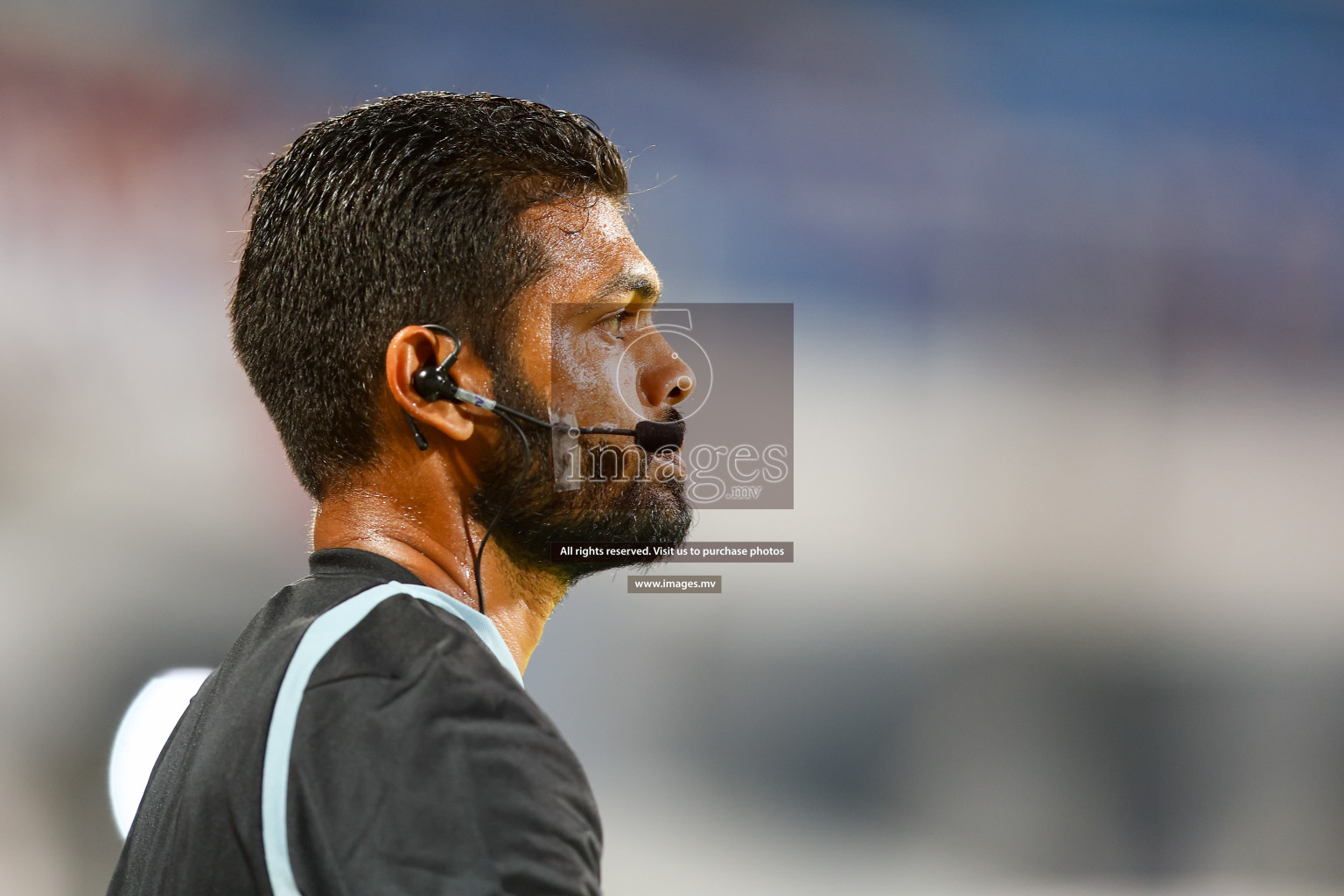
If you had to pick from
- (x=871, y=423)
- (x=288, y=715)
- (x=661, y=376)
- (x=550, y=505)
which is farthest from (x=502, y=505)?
(x=871, y=423)

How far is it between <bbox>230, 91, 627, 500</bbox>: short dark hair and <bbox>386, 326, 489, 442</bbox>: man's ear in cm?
2

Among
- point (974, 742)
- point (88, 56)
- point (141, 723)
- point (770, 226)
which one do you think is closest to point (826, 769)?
point (974, 742)

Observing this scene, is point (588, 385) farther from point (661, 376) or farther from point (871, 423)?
point (871, 423)

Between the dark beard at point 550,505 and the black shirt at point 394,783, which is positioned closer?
the black shirt at point 394,783

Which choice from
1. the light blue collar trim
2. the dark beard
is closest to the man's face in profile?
the dark beard

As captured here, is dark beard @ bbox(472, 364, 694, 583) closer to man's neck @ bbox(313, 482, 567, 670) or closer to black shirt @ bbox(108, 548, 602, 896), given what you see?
man's neck @ bbox(313, 482, 567, 670)

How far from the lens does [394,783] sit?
0.55 meters

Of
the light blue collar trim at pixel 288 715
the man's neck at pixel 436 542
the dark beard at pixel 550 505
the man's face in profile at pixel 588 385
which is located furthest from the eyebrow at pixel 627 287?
the light blue collar trim at pixel 288 715

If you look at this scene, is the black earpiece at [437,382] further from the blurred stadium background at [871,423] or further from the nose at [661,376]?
the blurred stadium background at [871,423]

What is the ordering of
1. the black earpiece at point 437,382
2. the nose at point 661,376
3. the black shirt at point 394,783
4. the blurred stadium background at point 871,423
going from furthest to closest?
the blurred stadium background at point 871,423
the nose at point 661,376
the black earpiece at point 437,382
the black shirt at point 394,783

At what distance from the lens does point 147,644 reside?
6.58 ft

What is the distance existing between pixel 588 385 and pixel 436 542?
0.19m

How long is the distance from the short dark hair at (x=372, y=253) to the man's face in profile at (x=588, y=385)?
0.02 metres

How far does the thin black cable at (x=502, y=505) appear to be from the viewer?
831 millimetres
